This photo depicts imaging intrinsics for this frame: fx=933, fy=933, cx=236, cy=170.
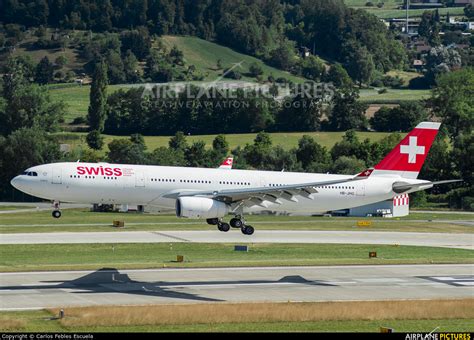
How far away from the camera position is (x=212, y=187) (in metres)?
72.5

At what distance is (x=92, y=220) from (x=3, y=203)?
28.6 metres

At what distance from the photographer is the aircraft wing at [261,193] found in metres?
70.8

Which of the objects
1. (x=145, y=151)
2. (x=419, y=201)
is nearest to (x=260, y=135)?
(x=145, y=151)

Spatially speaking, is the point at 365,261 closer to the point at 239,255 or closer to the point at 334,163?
the point at 239,255

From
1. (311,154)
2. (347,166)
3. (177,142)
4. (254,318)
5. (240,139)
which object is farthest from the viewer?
(240,139)

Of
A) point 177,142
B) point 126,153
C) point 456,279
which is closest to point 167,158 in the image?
point 126,153

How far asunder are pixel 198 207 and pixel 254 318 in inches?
596

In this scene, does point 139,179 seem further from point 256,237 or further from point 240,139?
point 240,139

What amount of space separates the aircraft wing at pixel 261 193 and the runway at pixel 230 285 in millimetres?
5926

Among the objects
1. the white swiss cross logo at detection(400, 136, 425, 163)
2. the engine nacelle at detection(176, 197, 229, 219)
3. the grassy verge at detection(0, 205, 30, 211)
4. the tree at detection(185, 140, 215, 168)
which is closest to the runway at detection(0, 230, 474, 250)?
the white swiss cross logo at detection(400, 136, 425, 163)

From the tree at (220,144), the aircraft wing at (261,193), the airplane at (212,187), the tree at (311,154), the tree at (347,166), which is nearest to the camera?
the airplane at (212,187)

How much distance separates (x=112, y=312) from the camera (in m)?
54.8

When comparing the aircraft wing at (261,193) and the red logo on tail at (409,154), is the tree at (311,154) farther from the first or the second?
the aircraft wing at (261,193)

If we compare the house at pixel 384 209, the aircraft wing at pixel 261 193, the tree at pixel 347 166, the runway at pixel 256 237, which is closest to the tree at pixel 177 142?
the tree at pixel 347 166
